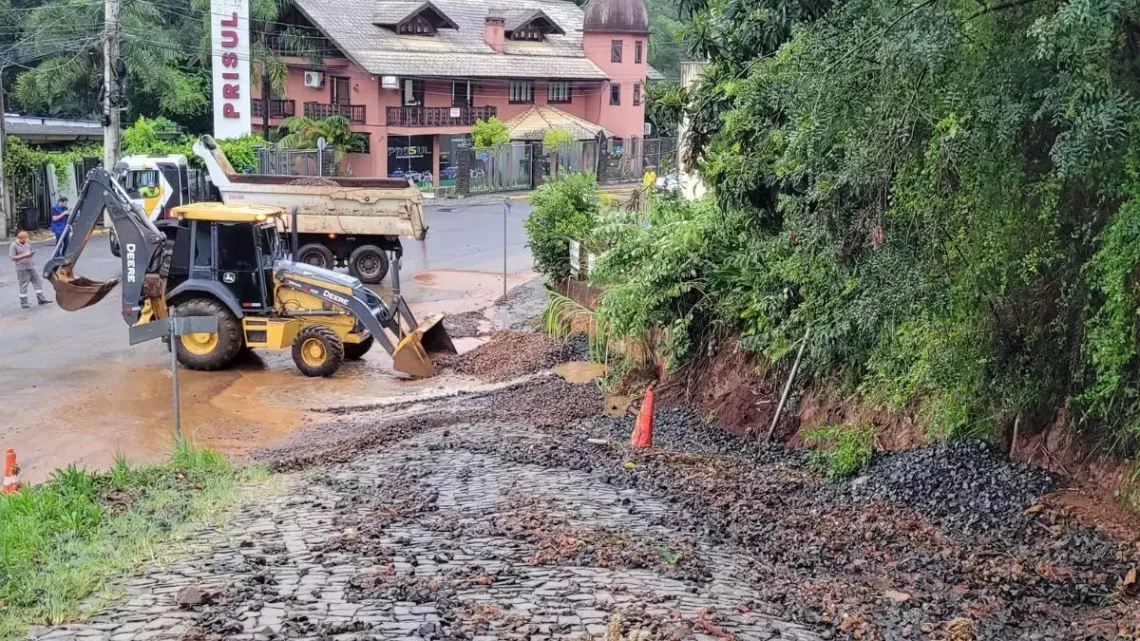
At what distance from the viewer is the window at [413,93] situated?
4894 cm

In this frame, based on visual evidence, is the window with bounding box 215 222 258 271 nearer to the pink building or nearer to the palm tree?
the palm tree

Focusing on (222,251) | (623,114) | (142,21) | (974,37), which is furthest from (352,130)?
(974,37)

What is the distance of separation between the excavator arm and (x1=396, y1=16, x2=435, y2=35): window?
34.7m

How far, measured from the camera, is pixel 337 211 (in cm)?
2616

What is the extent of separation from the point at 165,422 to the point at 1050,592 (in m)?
11.1

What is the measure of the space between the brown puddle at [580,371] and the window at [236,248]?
4935 mm

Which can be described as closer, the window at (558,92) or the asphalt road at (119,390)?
Answer: the asphalt road at (119,390)

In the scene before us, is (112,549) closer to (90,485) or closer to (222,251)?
(90,485)

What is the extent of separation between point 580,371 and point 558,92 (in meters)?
42.4

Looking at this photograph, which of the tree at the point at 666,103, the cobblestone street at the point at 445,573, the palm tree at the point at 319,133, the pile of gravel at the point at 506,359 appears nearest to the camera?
the cobblestone street at the point at 445,573

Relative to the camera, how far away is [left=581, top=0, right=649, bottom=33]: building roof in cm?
5784

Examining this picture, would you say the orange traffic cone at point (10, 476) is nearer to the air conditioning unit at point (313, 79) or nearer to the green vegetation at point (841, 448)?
the green vegetation at point (841, 448)

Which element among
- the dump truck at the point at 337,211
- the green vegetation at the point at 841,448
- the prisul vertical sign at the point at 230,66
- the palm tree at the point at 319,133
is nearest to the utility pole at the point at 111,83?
the dump truck at the point at 337,211

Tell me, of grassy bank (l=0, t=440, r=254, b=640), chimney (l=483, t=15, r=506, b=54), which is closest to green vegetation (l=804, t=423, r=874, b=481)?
grassy bank (l=0, t=440, r=254, b=640)
